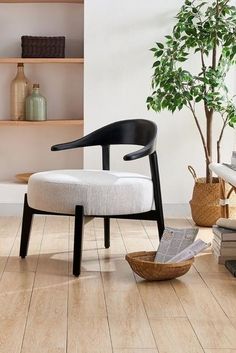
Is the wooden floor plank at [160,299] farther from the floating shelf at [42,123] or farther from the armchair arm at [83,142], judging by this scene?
the floating shelf at [42,123]

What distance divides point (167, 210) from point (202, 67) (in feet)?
3.54

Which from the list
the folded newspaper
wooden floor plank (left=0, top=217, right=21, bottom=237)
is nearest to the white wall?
wooden floor plank (left=0, top=217, right=21, bottom=237)

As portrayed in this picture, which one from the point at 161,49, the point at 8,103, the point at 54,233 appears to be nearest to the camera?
the point at 54,233

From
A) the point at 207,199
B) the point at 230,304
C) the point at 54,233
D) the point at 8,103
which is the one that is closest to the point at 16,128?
the point at 8,103

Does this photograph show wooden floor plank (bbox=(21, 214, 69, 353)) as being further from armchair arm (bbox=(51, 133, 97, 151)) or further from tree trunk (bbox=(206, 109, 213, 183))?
tree trunk (bbox=(206, 109, 213, 183))

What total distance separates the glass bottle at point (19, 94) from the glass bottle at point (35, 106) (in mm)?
64

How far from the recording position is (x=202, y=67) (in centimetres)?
548

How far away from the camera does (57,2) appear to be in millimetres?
5902

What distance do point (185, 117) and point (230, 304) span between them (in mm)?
2451

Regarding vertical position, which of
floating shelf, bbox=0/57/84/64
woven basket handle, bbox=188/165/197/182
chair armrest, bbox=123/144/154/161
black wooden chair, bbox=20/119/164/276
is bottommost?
woven basket handle, bbox=188/165/197/182

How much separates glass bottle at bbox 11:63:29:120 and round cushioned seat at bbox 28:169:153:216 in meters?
1.72

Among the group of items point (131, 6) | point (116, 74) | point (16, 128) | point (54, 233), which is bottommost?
point (54, 233)

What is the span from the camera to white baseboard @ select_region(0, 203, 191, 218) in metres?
5.84

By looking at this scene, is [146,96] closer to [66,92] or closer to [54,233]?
[66,92]
